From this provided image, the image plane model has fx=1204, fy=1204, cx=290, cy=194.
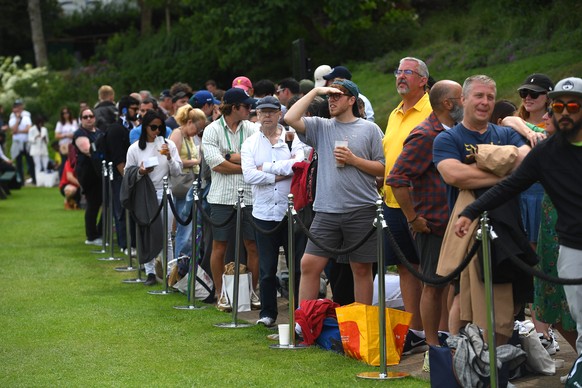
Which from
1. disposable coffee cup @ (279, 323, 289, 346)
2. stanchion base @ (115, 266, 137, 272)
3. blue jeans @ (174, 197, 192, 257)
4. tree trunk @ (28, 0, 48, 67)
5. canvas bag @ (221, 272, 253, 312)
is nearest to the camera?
disposable coffee cup @ (279, 323, 289, 346)

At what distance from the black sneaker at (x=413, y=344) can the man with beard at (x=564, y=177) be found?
8.14ft

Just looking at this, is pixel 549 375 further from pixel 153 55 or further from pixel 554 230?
pixel 153 55

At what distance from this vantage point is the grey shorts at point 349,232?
10.5 m

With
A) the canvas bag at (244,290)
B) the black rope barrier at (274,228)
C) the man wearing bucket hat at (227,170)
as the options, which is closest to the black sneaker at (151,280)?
the man wearing bucket hat at (227,170)

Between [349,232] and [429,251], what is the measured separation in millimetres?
1121

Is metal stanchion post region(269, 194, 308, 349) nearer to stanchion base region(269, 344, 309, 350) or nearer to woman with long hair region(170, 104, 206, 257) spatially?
stanchion base region(269, 344, 309, 350)

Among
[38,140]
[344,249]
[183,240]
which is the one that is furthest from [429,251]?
[38,140]

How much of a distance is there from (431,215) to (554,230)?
1.15 metres

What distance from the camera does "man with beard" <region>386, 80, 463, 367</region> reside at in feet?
31.0

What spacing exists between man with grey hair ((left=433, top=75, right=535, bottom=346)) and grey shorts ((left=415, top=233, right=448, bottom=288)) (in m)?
0.69

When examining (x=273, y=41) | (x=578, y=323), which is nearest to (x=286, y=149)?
(x=578, y=323)

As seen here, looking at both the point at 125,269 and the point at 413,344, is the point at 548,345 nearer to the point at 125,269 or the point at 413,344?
the point at 413,344

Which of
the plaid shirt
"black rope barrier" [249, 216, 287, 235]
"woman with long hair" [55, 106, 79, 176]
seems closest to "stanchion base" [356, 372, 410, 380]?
the plaid shirt

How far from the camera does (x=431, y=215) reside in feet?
31.4
